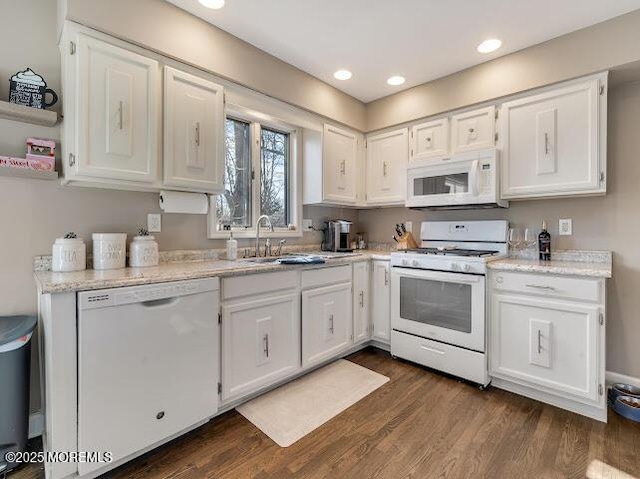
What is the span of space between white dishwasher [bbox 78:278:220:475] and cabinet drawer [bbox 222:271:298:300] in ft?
0.39

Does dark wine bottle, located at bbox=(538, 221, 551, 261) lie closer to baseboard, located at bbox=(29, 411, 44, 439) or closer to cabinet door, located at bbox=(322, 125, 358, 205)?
cabinet door, located at bbox=(322, 125, 358, 205)

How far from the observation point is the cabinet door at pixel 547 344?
1931mm

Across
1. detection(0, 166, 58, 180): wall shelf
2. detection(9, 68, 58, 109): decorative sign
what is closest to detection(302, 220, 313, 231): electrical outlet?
detection(0, 166, 58, 180): wall shelf

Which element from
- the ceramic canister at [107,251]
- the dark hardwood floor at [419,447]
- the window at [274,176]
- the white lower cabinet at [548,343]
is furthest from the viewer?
the window at [274,176]

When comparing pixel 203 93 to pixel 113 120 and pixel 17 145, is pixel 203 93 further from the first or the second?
pixel 17 145

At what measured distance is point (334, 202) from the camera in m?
3.16

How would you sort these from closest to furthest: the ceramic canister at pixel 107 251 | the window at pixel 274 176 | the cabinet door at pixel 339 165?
the ceramic canister at pixel 107 251
the window at pixel 274 176
the cabinet door at pixel 339 165

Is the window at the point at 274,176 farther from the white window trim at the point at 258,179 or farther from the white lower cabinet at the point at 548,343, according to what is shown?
the white lower cabinet at the point at 548,343

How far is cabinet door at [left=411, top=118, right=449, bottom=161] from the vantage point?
2.86 metres

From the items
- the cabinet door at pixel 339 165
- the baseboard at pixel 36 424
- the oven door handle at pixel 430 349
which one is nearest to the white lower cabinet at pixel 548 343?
the oven door handle at pixel 430 349

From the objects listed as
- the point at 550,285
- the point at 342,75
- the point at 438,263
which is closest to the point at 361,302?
the point at 438,263

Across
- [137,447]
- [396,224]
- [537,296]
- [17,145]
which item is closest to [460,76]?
[396,224]

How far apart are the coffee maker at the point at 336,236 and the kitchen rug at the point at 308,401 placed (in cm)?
117

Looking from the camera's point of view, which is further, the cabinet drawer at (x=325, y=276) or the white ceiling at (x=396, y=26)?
the cabinet drawer at (x=325, y=276)
